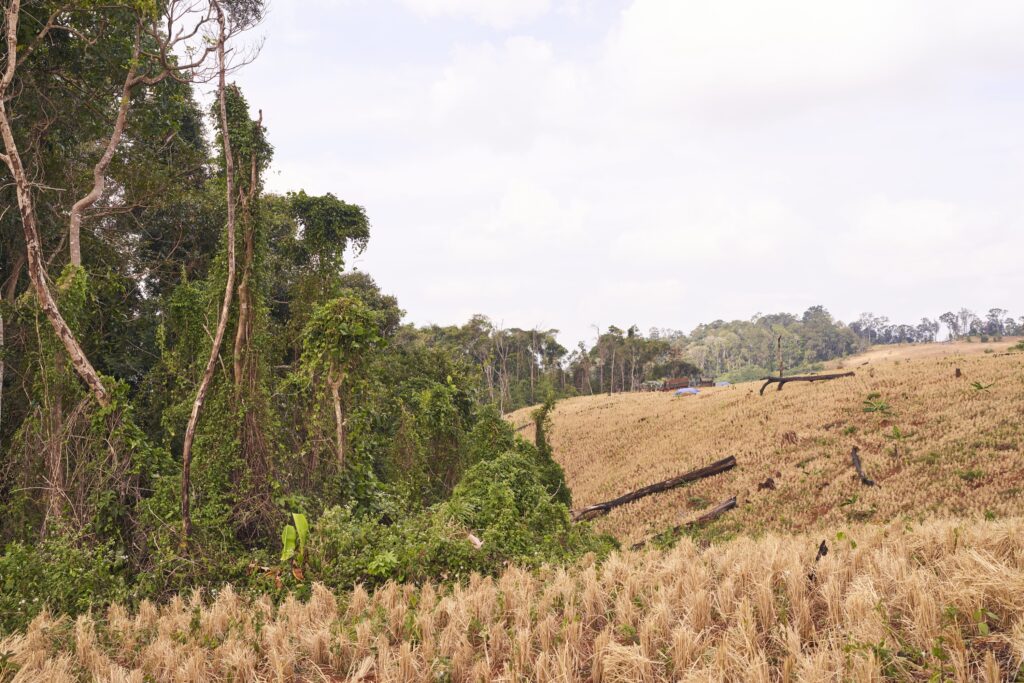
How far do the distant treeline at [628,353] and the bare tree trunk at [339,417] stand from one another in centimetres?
930

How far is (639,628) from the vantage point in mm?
5371

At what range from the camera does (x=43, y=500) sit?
884 centimetres

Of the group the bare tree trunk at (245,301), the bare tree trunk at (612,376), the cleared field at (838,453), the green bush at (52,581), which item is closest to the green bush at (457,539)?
the green bush at (52,581)

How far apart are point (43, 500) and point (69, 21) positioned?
9231 millimetres

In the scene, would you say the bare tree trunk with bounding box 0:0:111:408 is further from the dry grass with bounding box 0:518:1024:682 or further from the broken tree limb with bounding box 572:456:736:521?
the broken tree limb with bounding box 572:456:736:521

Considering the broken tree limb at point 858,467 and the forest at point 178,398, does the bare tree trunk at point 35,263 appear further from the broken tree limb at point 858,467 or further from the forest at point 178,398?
the broken tree limb at point 858,467

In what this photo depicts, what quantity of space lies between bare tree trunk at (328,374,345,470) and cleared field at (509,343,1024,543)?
22.3ft

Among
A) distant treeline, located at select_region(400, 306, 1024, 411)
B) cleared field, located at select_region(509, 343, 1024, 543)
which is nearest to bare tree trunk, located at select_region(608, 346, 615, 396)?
distant treeline, located at select_region(400, 306, 1024, 411)

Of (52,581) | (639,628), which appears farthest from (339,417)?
(639,628)

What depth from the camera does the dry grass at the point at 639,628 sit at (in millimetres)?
4488

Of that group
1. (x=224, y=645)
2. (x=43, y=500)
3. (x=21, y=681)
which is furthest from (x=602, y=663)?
(x=43, y=500)

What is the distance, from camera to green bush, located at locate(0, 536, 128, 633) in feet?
23.2

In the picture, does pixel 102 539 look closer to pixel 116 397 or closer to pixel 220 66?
pixel 116 397

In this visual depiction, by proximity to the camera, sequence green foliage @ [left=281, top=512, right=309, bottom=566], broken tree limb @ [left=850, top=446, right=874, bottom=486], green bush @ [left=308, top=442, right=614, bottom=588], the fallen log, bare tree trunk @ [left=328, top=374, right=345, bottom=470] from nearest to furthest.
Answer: green bush @ [left=308, top=442, right=614, bottom=588] < green foliage @ [left=281, top=512, right=309, bottom=566] < bare tree trunk @ [left=328, top=374, right=345, bottom=470] < broken tree limb @ [left=850, top=446, right=874, bottom=486] < the fallen log
